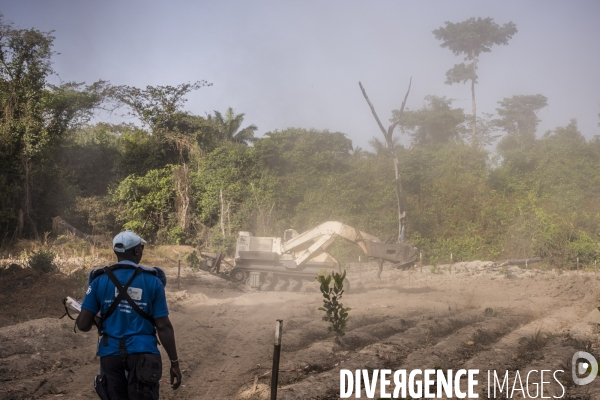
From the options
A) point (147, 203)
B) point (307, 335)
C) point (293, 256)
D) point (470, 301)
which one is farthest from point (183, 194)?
point (307, 335)

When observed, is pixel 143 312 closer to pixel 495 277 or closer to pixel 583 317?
pixel 583 317

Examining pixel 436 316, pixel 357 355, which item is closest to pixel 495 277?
pixel 436 316

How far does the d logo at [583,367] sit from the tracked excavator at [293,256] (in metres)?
9.14

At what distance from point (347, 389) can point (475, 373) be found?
1.96m

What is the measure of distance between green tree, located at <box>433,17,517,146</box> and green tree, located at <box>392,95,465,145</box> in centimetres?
130

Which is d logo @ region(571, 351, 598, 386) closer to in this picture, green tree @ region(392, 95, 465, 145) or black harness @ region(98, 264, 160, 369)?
black harness @ region(98, 264, 160, 369)

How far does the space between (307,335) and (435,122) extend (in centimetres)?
3456

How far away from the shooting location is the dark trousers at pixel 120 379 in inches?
158

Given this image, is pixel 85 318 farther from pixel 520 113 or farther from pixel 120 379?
pixel 520 113

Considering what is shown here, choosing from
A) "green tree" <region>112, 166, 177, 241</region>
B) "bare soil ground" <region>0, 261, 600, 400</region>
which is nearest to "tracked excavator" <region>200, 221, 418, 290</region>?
"bare soil ground" <region>0, 261, 600, 400</region>

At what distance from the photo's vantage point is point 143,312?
409cm

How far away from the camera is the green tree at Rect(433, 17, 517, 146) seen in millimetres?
41312

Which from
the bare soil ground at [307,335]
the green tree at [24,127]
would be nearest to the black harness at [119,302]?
the bare soil ground at [307,335]

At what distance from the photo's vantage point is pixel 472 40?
4197 cm
